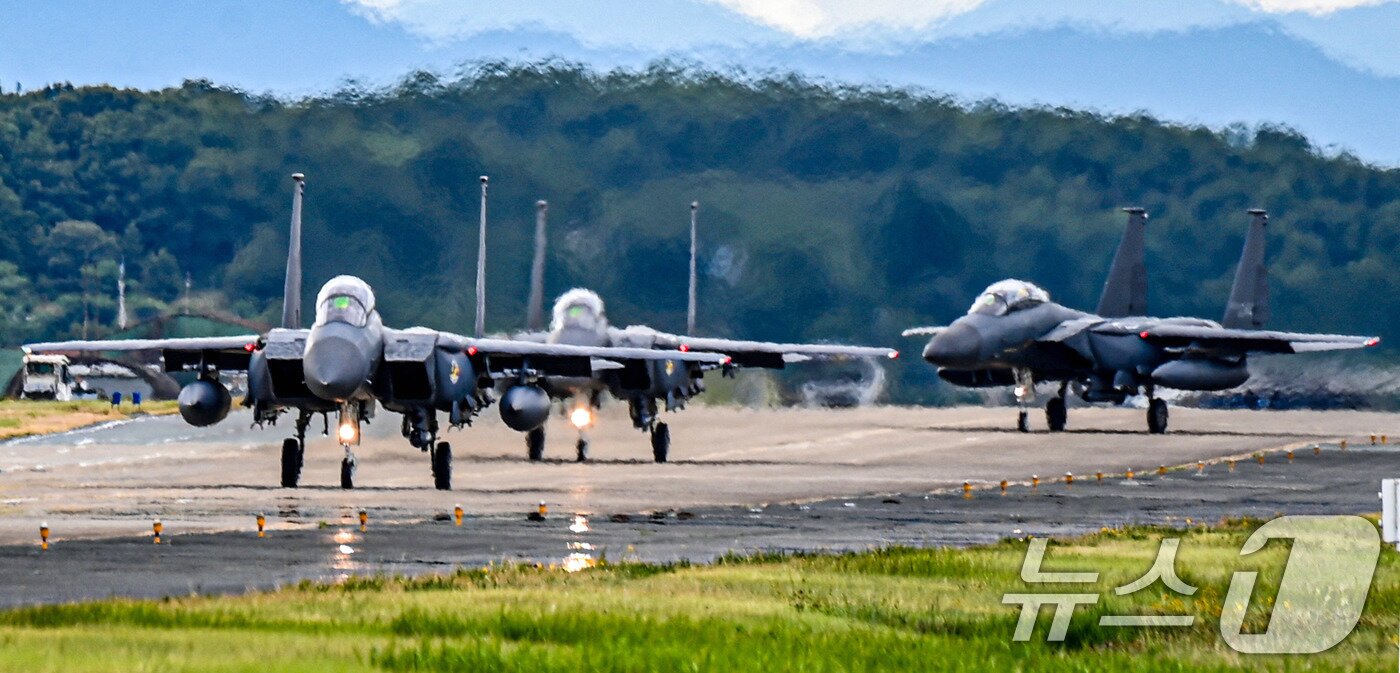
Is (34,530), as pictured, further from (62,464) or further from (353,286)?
(62,464)

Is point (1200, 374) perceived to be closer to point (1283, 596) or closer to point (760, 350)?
point (760, 350)

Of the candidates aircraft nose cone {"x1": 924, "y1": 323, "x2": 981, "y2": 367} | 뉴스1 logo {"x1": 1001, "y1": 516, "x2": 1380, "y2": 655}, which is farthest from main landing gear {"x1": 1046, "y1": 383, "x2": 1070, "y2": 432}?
뉴스1 logo {"x1": 1001, "y1": 516, "x2": 1380, "y2": 655}

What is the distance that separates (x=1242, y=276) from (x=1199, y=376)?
19.3 ft

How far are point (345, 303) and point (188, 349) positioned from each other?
329 cm

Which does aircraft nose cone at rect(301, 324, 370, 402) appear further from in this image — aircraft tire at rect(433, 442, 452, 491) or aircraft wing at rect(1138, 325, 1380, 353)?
aircraft wing at rect(1138, 325, 1380, 353)

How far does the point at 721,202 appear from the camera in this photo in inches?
2227

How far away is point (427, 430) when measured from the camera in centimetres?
3067

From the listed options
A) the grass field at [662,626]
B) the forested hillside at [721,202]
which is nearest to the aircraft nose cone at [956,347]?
the forested hillside at [721,202]

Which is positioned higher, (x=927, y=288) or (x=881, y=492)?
(x=927, y=288)

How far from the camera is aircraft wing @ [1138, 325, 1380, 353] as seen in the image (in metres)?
50.1

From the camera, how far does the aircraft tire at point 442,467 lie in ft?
97.3

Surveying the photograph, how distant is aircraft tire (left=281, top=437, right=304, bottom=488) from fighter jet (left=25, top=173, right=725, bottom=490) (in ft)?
0.05

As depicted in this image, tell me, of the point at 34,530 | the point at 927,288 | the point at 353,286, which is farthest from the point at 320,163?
the point at 34,530

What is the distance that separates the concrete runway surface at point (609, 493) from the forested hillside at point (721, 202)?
4.10 meters
